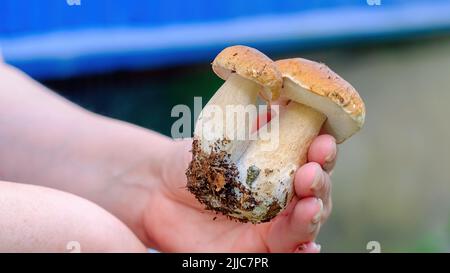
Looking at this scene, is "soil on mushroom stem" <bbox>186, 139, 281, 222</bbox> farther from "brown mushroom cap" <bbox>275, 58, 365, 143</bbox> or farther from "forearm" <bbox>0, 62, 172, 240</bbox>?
"forearm" <bbox>0, 62, 172, 240</bbox>

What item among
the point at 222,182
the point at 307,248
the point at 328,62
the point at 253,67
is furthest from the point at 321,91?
the point at 328,62

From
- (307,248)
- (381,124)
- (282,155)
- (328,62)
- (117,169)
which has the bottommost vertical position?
(307,248)

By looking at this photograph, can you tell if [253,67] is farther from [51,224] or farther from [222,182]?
[51,224]

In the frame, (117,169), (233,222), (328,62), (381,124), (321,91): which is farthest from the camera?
(328,62)

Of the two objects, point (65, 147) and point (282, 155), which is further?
point (65, 147)

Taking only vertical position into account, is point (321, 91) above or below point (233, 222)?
above

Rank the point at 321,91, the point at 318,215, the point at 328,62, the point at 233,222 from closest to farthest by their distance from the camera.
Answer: the point at 321,91 → the point at 318,215 → the point at 233,222 → the point at 328,62

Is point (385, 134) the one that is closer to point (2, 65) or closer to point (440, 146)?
point (440, 146)

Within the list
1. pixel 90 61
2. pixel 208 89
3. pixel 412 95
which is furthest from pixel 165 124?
pixel 412 95
